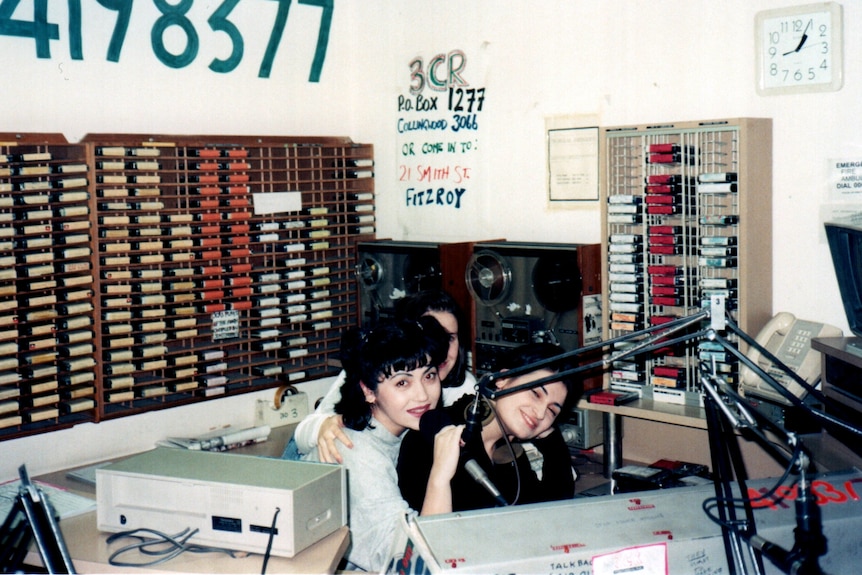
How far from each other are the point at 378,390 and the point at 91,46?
2097mm

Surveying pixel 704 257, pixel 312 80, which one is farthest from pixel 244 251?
pixel 704 257

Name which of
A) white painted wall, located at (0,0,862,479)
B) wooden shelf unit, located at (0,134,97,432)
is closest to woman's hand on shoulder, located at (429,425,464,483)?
white painted wall, located at (0,0,862,479)

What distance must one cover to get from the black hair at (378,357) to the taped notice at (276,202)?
1623mm

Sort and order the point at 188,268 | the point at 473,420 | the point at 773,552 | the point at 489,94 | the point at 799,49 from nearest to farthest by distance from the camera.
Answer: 1. the point at 773,552
2. the point at 473,420
3. the point at 799,49
4. the point at 188,268
5. the point at 489,94

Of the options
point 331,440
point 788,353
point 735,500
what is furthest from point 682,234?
point 735,500

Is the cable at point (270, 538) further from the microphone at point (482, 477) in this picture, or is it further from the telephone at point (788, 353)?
the telephone at point (788, 353)

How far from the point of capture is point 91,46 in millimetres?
3566

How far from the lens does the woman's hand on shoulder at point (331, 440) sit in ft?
7.77

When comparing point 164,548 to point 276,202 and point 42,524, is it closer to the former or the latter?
point 42,524

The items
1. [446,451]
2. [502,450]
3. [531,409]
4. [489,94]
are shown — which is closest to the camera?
[446,451]

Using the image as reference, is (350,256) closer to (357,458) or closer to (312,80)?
(312,80)

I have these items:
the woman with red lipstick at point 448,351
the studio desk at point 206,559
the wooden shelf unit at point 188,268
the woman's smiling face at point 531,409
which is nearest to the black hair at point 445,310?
the woman with red lipstick at point 448,351

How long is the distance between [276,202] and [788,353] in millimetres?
2334

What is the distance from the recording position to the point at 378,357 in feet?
8.07
